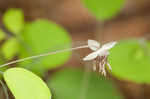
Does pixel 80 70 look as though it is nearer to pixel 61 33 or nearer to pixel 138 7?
pixel 61 33

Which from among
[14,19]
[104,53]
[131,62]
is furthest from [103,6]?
[104,53]

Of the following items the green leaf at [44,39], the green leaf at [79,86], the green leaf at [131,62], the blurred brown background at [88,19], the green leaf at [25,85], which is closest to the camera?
the green leaf at [25,85]

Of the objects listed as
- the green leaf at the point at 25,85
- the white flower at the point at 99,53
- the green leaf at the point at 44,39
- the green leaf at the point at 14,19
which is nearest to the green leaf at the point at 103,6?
the green leaf at the point at 44,39

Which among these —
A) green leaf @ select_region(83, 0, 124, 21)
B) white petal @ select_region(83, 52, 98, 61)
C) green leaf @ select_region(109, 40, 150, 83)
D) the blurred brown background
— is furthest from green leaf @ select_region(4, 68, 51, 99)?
the blurred brown background

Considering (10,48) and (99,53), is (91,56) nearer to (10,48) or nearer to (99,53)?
(99,53)

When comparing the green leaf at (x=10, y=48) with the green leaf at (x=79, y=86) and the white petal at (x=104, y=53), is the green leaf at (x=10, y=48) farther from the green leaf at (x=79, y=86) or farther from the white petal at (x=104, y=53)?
the white petal at (x=104, y=53)

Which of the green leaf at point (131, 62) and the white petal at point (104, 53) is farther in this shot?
the green leaf at point (131, 62)

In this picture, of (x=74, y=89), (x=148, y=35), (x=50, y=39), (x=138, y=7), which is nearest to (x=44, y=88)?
(x=50, y=39)
